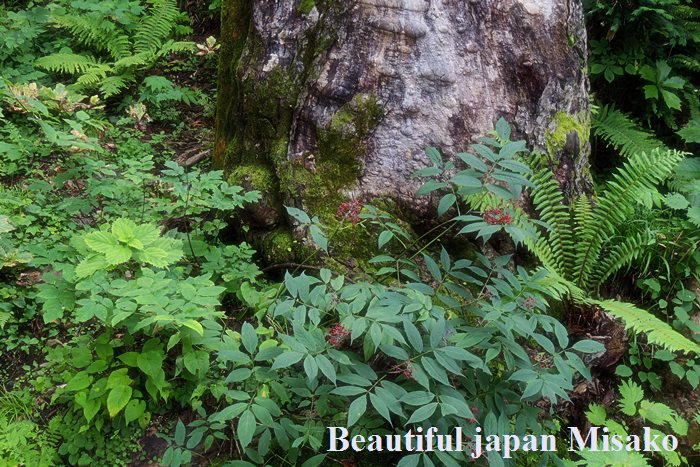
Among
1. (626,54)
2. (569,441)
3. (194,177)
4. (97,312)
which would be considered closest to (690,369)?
(569,441)

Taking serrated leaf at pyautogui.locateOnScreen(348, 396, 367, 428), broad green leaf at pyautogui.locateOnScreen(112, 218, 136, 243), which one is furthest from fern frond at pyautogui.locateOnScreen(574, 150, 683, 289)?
broad green leaf at pyautogui.locateOnScreen(112, 218, 136, 243)

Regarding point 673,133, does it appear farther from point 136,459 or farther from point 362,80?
point 136,459

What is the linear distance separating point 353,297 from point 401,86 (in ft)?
5.07

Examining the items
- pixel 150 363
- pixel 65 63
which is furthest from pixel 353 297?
pixel 65 63

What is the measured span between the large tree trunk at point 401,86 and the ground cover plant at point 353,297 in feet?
0.56

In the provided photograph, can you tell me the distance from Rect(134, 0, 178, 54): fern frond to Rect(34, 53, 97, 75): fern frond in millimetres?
534

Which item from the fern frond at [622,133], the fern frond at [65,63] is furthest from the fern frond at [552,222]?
the fern frond at [65,63]

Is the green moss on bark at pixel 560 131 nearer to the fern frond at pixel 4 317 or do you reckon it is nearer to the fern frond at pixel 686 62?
the fern frond at pixel 686 62

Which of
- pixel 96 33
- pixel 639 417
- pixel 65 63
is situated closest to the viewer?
pixel 639 417

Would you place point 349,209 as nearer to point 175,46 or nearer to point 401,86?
point 401,86

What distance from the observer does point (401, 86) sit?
3.60 meters

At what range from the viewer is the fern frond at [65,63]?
18.1ft

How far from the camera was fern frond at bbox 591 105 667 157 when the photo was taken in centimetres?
484

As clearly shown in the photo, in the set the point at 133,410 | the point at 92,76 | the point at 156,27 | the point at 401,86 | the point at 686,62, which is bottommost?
the point at 133,410
